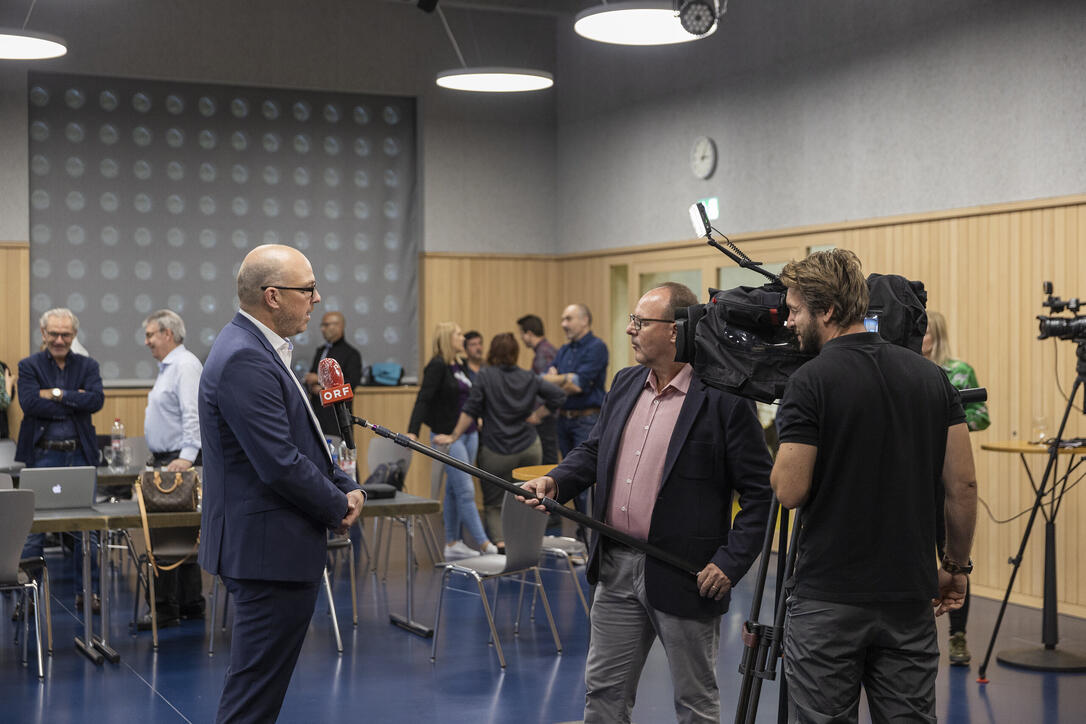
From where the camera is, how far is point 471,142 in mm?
12953

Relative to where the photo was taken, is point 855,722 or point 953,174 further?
point 953,174

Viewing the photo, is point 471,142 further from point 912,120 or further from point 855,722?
point 855,722

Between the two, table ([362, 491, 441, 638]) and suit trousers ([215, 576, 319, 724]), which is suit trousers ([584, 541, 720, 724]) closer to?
A: suit trousers ([215, 576, 319, 724])

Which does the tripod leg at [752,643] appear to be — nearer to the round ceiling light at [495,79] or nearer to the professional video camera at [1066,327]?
the professional video camera at [1066,327]

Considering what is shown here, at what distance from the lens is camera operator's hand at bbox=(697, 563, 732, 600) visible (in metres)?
3.45

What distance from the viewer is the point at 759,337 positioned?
129 inches

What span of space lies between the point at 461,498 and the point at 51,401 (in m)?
2.77

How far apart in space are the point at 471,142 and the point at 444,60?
0.86 metres

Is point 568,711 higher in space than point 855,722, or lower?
lower

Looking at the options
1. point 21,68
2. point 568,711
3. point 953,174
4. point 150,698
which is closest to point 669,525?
point 568,711

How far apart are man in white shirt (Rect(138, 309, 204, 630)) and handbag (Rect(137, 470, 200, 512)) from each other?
64 centimetres

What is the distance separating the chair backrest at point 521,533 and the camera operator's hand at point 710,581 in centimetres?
258

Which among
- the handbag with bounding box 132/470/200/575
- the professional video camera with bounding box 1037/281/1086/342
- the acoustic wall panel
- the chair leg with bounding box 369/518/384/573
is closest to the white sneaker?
the chair leg with bounding box 369/518/384/573

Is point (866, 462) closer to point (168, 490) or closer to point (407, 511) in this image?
point (407, 511)
